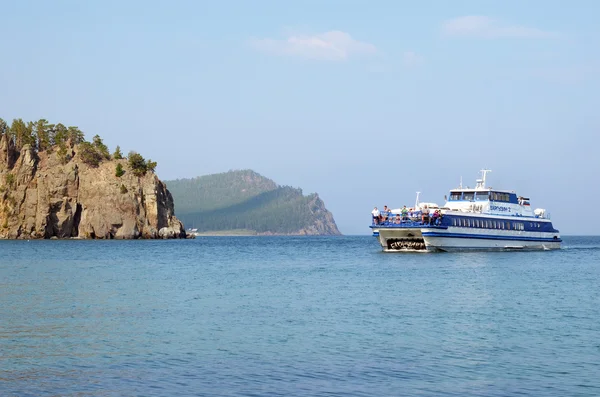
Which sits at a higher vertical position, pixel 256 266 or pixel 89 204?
pixel 89 204

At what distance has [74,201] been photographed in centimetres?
17325

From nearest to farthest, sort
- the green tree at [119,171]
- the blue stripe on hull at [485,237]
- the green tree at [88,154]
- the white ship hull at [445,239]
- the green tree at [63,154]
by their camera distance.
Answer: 1. the blue stripe on hull at [485,237]
2. the white ship hull at [445,239]
3. the green tree at [119,171]
4. the green tree at [63,154]
5. the green tree at [88,154]

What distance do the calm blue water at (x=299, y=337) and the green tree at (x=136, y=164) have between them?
422 ft

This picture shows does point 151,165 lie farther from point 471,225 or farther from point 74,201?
point 471,225

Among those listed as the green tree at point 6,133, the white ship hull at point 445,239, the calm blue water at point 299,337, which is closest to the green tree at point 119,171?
the green tree at point 6,133

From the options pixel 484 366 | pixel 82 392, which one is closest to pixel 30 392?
pixel 82 392

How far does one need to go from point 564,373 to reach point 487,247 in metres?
65.8

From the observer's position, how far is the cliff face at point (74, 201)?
556ft

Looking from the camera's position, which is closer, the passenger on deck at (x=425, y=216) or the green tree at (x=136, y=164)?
the passenger on deck at (x=425, y=216)

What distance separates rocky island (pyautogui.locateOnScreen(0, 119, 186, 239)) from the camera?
557 feet

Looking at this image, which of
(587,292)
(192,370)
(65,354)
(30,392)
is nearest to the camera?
(30,392)

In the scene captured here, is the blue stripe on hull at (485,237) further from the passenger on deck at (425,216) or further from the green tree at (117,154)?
the green tree at (117,154)

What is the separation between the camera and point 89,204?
173125mm

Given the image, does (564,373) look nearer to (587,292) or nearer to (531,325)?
(531,325)
